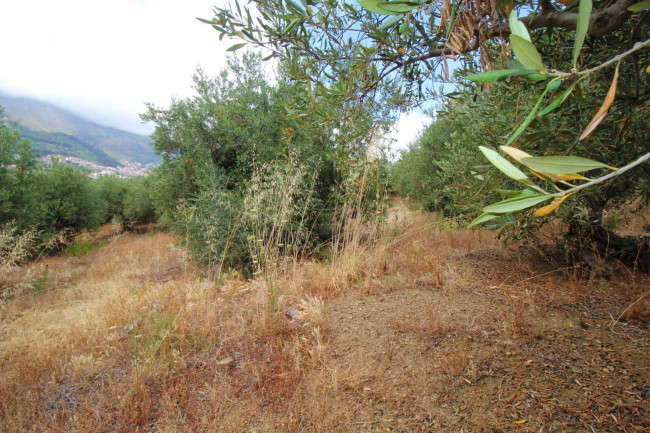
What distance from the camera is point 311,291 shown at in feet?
11.8

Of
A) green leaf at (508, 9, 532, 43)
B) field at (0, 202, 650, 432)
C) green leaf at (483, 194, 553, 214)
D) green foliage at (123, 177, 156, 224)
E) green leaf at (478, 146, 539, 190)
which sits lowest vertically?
green foliage at (123, 177, 156, 224)

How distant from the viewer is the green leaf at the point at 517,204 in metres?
0.78

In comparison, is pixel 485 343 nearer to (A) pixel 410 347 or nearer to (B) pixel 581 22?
(A) pixel 410 347

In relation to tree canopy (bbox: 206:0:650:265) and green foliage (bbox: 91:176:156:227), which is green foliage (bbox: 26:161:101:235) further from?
tree canopy (bbox: 206:0:650:265)

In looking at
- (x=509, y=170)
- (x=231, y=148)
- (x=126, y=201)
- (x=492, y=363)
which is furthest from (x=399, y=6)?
(x=126, y=201)

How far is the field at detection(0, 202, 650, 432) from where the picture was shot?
1.70 metres

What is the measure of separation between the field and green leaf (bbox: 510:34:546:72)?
5.60 feet

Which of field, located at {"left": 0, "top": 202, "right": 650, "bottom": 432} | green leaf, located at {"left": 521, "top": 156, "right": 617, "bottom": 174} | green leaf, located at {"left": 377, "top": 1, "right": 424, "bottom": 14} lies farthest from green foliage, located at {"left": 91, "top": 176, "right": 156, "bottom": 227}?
green leaf, located at {"left": 521, "top": 156, "right": 617, "bottom": 174}

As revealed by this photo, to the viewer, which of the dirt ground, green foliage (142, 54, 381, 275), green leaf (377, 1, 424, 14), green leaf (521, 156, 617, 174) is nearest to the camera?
green leaf (521, 156, 617, 174)

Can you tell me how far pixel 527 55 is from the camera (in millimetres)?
813

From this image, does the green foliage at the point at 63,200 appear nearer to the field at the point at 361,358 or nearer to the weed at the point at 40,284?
the weed at the point at 40,284

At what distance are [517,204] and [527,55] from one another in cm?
42

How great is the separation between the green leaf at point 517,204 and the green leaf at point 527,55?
358mm

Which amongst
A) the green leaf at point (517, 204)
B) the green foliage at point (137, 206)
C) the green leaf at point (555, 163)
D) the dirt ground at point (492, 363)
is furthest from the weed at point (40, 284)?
the green foliage at point (137, 206)
